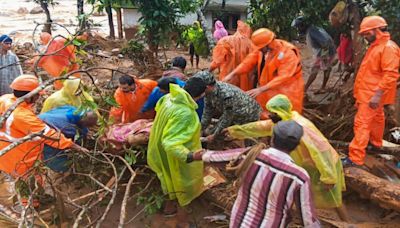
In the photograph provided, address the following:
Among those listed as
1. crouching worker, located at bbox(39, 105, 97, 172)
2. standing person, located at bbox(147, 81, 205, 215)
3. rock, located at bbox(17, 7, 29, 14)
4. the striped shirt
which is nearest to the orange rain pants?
standing person, located at bbox(147, 81, 205, 215)

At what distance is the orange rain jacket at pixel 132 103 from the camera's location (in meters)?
4.98

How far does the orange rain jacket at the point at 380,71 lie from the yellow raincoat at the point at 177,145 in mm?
2004

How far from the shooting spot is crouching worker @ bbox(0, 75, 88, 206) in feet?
13.1

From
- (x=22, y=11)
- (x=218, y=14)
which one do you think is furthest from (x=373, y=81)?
(x=22, y=11)

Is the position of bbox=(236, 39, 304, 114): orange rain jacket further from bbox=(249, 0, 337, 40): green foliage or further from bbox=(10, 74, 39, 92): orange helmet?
bbox=(10, 74, 39, 92): orange helmet

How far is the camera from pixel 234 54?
19.5 ft

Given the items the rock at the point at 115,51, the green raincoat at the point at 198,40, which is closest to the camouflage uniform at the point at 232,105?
the green raincoat at the point at 198,40

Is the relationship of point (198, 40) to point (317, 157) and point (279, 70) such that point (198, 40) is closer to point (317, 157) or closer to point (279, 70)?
point (279, 70)

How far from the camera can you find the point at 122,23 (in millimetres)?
15336

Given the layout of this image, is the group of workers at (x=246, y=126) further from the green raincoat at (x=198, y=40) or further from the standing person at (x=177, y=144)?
the green raincoat at (x=198, y=40)

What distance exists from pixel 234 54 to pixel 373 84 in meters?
2.02

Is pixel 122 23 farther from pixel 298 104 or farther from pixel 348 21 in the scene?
pixel 298 104

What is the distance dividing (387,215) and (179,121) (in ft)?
7.57

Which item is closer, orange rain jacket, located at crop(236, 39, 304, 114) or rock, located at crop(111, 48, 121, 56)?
orange rain jacket, located at crop(236, 39, 304, 114)
